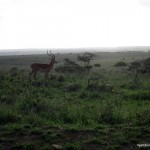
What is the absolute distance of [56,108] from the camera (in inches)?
452

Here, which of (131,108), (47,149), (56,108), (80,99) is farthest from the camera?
(80,99)

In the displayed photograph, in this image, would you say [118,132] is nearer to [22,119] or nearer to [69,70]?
[22,119]

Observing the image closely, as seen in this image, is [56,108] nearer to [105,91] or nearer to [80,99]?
[80,99]

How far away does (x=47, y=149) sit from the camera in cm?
755

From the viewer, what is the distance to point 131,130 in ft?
29.3

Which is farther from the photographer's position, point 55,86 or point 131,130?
point 55,86

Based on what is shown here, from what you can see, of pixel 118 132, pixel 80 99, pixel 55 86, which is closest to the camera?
pixel 118 132

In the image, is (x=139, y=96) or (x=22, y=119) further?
(x=139, y=96)

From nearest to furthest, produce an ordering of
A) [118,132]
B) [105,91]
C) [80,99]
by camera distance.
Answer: [118,132] < [80,99] < [105,91]

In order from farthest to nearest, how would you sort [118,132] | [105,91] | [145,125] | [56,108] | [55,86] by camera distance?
1. [55,86]
2. [105,91]
3. [56,108]
4. [145,125]
5. [118,132]

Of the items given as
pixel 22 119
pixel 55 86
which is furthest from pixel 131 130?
pixel 55 86

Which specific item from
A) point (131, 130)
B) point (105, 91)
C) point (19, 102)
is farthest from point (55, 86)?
point (131, 130)

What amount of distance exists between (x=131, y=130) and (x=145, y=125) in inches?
28.9

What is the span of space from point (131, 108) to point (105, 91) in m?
4.25
